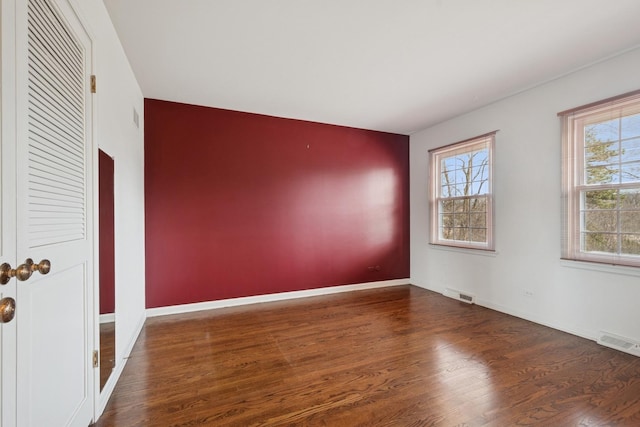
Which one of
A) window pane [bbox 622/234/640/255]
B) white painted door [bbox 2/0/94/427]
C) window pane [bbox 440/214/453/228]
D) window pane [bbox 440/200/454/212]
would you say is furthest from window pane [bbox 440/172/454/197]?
white painted door [bbox 2/0/94/427]

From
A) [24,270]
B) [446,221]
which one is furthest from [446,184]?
[24,270]

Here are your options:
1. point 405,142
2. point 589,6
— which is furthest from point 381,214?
point 589,6

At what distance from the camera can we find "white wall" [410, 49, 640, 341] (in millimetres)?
2613

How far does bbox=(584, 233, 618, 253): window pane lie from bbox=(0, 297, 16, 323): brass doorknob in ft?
13.6

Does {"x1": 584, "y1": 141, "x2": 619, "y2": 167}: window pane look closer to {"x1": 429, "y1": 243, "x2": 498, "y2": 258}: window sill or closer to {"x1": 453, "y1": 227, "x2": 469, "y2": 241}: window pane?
{"x1": 429, "y1": 243, "x2": 498, "y2": 258}: window sill

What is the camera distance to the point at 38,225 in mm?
1167

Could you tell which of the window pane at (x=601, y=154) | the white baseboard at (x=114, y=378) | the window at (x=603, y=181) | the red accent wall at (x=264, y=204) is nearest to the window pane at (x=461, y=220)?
the red accent wall at (x=264, y=204)

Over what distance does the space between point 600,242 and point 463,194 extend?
1614 mm

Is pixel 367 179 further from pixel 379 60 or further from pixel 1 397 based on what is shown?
pixel 1 397

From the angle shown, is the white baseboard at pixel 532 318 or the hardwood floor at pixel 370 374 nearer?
the hardwood floor at pixel 370 374

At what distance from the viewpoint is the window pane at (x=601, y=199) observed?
2664mm

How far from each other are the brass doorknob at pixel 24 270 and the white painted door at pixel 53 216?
0.03 metres

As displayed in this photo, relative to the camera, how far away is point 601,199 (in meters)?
2.75

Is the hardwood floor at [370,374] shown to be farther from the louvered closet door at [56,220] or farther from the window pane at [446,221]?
the window pane at [446,221]
